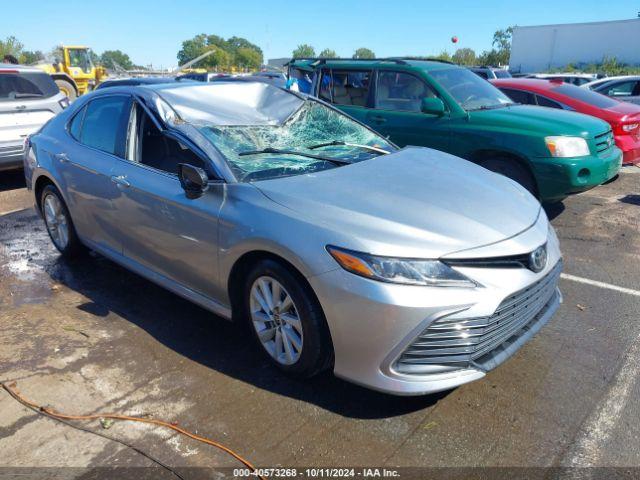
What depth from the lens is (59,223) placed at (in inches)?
193

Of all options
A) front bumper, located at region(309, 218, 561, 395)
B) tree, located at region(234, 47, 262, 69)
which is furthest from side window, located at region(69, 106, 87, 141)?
tree, located at region(234, 47, 262, 69)

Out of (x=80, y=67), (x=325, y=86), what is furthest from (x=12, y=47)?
(x=325, y=86)

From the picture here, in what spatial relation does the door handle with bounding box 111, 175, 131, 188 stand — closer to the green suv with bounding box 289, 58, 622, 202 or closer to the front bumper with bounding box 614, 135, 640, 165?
the green suv with bounding box 289, 58, 622, 202

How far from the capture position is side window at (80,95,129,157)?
3982 millimetres

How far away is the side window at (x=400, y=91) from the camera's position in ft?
21.1

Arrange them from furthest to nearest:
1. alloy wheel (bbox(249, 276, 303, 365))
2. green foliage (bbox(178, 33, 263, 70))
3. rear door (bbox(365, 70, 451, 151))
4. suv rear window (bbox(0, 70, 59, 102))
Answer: green foliage (bbox(178, 33, 263, 70))
suv rear window (bbox(0, 70, 59, 102))
rear door (bbox(365, 70, 451, 151))
alloy wheel (bbox(249, 276, 303, 365))

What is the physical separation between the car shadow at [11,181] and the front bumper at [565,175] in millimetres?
7494

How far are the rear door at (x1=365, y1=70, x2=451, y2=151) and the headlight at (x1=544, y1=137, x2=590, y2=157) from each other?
113 centimetres

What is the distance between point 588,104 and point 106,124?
6.72m

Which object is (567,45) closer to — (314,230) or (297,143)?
(297,143)

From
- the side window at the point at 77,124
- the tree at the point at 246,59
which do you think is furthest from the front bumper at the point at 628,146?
the tree at the point at 246,59

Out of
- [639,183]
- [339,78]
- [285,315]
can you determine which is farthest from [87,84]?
[285,315]

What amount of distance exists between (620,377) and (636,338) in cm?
58

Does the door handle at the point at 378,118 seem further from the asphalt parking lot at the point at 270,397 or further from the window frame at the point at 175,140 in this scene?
the window frame at the point at 175,140
